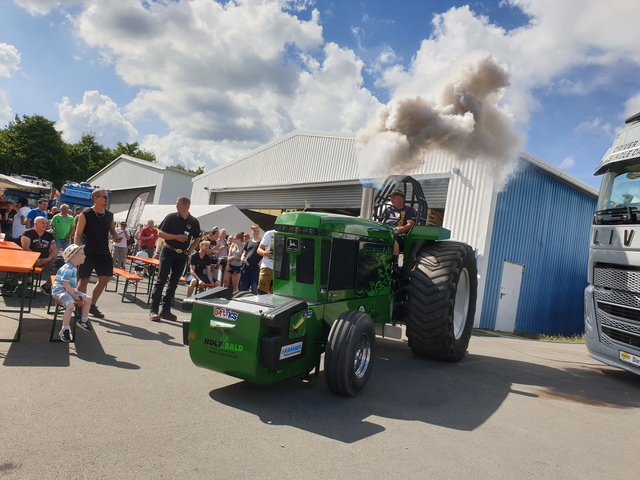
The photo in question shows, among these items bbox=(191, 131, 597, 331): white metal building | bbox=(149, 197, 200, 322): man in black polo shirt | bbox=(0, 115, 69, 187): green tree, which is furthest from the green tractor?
bbox=(0, 115, 69, 187): green tree

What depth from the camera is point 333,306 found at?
4.81m

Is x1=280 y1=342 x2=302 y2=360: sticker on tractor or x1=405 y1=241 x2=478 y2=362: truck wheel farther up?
x1=405 y1=241 x2=478 y2=362: truck wheel

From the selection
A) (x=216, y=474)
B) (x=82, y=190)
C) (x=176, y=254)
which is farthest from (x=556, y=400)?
(x=82, y=190)

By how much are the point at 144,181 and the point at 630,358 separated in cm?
3491

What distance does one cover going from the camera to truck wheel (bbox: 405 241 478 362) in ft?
18.5

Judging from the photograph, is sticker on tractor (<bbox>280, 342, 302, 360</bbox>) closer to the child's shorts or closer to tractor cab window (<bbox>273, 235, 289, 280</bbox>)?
tractor cab window (<bbox>273, 235, 289, 280</bbox>)

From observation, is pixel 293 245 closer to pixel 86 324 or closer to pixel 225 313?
pixel 225 313

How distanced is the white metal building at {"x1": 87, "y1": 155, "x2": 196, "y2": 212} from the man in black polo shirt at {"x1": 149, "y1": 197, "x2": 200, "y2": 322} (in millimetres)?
27140

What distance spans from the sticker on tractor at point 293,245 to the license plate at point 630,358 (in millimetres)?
4596

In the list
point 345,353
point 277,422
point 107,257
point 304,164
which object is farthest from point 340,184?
point 277,422

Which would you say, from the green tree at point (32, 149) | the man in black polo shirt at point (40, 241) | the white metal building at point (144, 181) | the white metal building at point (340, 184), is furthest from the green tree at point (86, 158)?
the man in black polo shirt at point (40, 241)

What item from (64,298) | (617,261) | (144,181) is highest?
(144,181)

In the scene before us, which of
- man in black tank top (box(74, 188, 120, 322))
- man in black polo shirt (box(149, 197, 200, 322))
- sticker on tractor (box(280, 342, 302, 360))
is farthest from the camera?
man in black polo shirt (box(149, 197, 200, 322))

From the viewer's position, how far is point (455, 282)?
19.1 ft
